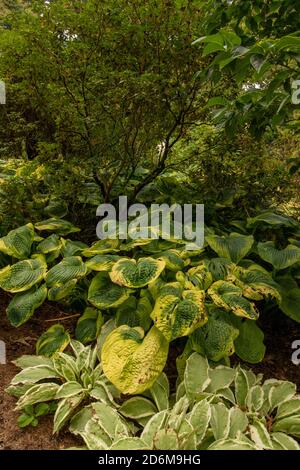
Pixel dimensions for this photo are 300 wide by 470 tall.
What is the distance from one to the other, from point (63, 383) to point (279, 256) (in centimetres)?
130

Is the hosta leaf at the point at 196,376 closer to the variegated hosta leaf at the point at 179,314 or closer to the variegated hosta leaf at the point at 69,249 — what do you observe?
the variegated hosta leaf at the point at 179,314

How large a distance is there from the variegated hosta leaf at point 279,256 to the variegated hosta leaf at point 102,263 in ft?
2.70

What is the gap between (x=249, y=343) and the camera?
1.92 m

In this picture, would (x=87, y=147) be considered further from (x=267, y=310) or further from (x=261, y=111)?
(x=267, y=310)

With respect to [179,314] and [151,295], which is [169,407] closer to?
[179,314]

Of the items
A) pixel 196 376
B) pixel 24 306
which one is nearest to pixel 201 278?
pixel 196 376

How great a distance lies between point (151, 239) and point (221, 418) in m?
1.02

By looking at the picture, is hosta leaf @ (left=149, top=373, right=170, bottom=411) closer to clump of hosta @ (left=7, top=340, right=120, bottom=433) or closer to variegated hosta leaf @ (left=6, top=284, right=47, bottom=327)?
clump of hosta @ (left=7, top=340, right=120, bottom=433)

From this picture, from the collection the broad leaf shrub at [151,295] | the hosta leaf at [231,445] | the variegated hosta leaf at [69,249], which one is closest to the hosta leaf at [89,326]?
the broad leaf shrub at [151,295]

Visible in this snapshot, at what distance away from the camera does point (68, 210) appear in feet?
9.78

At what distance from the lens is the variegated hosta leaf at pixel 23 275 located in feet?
6.47

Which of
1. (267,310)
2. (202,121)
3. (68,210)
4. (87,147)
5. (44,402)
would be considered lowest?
(44,402)

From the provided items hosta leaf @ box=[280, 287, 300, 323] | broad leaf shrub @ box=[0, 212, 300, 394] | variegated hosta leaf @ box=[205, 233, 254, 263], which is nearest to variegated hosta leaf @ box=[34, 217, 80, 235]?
broad leaf shrub @ box=[0, 212, 300, 394]

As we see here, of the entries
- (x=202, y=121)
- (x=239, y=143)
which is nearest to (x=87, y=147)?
(x=202, y=121)
